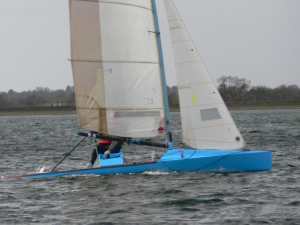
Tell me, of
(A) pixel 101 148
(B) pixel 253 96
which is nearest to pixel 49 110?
(B) pixel 253 96

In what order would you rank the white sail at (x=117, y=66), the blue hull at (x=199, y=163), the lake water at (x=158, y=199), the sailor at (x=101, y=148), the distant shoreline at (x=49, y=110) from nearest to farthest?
the lake water at (x=158, y=199), the blue hull at (x=199, y=163), the white sail at (x=117, y=66), the sailor at (x=101, y=148), the distant shoreline at (x=49, y=110)

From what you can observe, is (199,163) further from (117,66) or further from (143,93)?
(117,66)

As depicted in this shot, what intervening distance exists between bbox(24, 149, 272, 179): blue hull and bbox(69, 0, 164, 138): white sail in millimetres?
1162

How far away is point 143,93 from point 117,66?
1113 mm

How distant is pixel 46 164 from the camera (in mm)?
34094

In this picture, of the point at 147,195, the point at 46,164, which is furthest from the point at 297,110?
the point at 147,195

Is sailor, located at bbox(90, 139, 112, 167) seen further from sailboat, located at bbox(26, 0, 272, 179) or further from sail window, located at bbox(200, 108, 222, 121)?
sail window, located at bbox(200, 108, 222, 121)

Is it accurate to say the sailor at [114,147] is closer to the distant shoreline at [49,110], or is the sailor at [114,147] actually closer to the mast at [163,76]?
the mast at [163,76]

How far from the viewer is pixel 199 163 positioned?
26.5m

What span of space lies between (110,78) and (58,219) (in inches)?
300

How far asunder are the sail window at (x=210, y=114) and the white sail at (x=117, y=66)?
5.17ft

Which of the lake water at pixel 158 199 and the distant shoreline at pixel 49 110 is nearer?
the lake water at pixel 158 199

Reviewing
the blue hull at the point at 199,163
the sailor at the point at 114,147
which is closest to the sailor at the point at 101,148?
the sailor at the point at 114,147

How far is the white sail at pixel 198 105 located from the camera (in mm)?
26344
